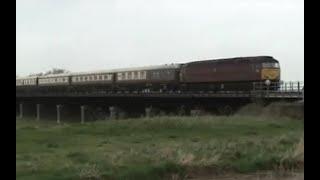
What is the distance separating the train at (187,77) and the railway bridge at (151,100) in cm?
119

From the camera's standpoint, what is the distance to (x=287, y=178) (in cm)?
1457

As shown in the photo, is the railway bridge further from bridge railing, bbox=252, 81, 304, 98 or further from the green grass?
the green grass

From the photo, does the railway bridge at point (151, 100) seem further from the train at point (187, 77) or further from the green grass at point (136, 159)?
the green grass at point (136, 159)

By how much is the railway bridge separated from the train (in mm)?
1193

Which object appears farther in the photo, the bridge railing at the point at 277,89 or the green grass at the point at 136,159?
the bridge railing at the point at 277,89

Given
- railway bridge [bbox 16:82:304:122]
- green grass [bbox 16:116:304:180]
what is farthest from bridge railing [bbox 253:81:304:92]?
green grass [bbox 16:116:304:180]

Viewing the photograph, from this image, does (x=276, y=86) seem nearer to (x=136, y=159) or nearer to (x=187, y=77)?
(x=187, y=77)

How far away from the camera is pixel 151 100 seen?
73.2 metres

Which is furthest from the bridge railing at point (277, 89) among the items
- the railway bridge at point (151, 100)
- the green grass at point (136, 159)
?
the green grass at point (136, 159)

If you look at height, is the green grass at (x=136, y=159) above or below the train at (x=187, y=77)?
below

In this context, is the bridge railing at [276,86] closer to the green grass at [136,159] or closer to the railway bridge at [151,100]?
the railway bridge at [151,100]

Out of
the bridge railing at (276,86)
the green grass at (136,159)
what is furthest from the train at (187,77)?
the green grass at (136,159)

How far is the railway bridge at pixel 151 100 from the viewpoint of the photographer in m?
57.0
